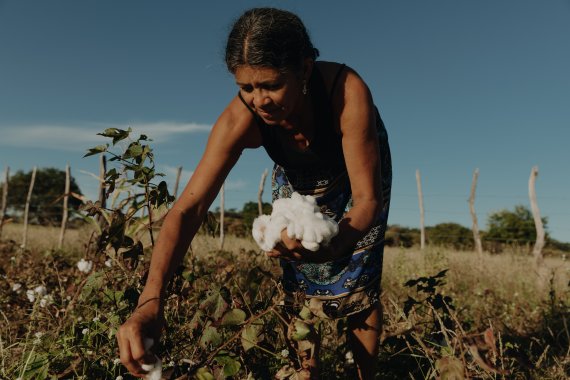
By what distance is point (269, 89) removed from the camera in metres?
1.62

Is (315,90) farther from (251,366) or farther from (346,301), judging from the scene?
(251,366)

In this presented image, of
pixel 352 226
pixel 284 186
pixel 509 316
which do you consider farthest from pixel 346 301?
pixel 509 316

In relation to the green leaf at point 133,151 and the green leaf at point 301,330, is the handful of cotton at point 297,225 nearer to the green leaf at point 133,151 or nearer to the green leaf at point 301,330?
the green leaf at point 301,330

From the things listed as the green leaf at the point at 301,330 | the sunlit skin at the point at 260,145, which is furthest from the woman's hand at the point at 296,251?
the green leaf at the point at 301,330

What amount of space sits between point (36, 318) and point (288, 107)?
183 centimetres

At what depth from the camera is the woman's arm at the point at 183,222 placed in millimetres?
1272

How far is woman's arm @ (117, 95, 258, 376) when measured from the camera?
1272mm

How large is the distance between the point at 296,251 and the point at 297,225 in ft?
0.29

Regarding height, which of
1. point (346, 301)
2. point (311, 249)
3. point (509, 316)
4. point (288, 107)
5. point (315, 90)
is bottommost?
point (509, 316)

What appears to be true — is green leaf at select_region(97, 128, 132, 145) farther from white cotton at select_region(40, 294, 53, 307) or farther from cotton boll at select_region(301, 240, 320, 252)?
cotton boll at select_region(301, 240, 320, 252)

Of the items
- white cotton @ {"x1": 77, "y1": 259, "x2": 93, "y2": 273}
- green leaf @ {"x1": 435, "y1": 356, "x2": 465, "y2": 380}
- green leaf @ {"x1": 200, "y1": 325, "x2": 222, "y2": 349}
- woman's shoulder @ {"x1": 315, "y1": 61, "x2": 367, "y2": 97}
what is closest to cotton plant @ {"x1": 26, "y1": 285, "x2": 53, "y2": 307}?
white cotton @ {"x1": 77, "y1": 259, "x2": 93, "y2": 273}

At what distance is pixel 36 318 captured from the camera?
256 cm

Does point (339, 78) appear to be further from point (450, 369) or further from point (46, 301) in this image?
point (46, 301)

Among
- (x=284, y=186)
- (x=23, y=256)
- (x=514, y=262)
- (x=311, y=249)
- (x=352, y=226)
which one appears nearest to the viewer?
(x=311, y=249)
